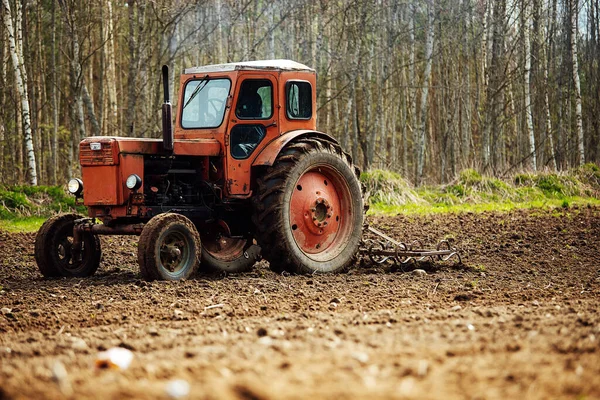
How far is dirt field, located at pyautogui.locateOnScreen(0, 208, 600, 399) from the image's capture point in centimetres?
365

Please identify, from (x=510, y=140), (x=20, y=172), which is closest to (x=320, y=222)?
(x=20, y=172)

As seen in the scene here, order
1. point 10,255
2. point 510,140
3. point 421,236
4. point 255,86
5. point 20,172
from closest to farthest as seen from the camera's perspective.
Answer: point 255,86 < point 10,255 < point 421,236 < point 20,172 < point 510,140

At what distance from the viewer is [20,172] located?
2397cm

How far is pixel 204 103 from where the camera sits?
9992 mm

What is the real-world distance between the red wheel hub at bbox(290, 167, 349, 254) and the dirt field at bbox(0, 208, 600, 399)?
61cm

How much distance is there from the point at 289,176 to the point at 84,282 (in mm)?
2479

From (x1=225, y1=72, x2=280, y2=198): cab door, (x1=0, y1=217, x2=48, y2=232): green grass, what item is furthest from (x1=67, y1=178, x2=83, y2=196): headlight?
(x1=0, y1=217, x2=48, y2=232): green grass

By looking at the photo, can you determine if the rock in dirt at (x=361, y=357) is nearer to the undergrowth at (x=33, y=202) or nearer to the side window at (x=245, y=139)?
the side window at (x=245, y=139)

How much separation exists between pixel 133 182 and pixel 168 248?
0.81m

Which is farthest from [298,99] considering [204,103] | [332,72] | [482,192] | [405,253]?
[332,72]

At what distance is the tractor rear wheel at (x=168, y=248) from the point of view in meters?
8.65

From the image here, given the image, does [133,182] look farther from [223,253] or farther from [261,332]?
[261,332]

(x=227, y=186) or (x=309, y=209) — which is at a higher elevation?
(x=227, y=186)

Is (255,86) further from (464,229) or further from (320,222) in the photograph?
(464,229)
